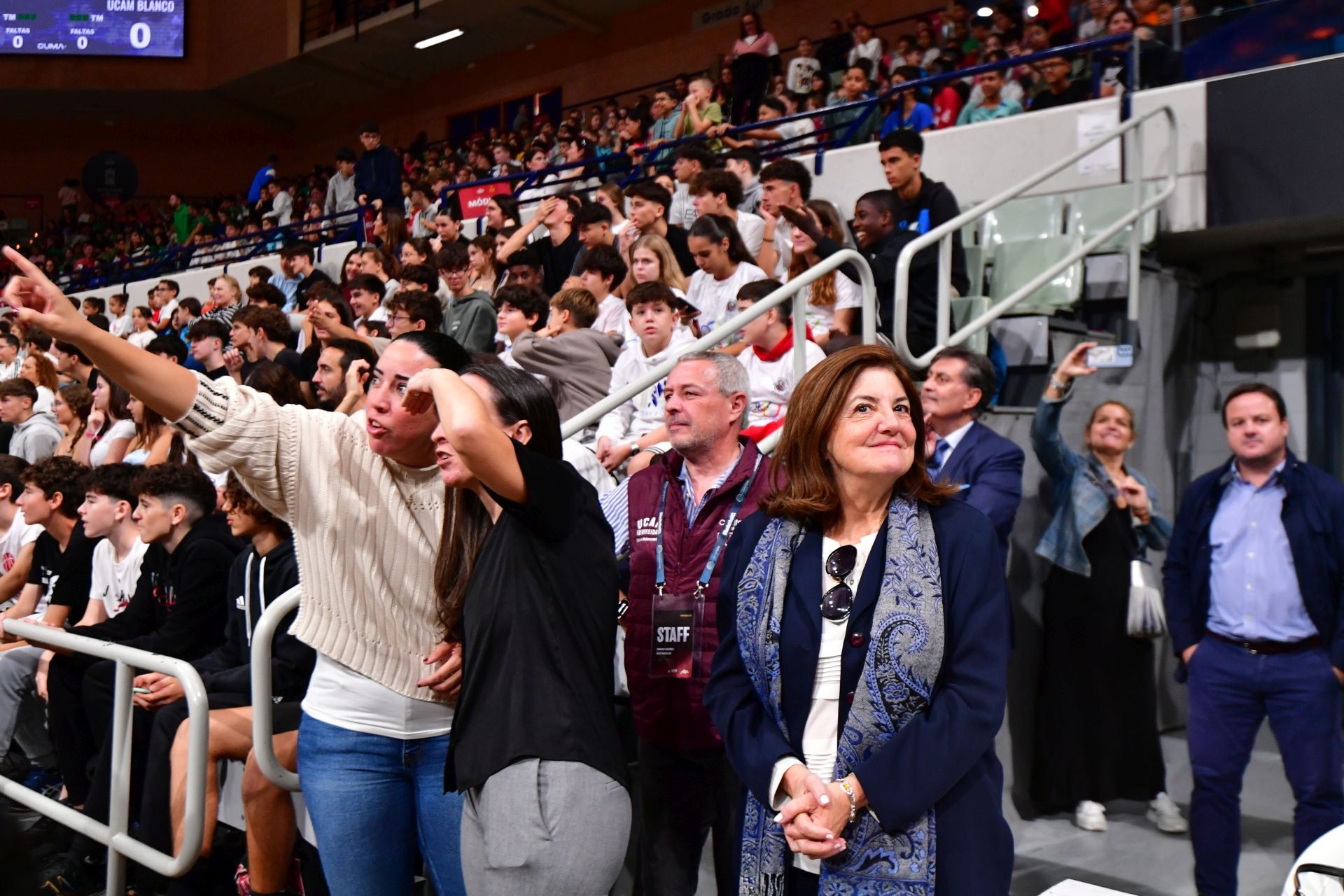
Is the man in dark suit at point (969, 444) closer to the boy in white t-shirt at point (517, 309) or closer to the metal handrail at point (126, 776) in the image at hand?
the boy in white t-shirt at point (517, 309)

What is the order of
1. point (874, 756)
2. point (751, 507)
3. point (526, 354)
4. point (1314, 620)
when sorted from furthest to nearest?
1. point (526, 354)
2. point (1314, 620)
3. point (751, 507)
4. point (874, 756)

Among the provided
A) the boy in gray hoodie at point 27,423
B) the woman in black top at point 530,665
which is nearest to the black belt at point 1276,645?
the woman in black top at point 530,665

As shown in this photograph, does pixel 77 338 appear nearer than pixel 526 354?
Yes

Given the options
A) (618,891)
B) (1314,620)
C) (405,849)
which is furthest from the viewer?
(1314,620)

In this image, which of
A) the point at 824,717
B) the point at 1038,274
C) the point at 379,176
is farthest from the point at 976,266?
the point at 379,176

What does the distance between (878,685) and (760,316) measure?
2628mm

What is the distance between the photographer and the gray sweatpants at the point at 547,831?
2.04 m

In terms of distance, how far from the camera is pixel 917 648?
2.08 meters

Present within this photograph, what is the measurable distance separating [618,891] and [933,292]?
282 centimetres

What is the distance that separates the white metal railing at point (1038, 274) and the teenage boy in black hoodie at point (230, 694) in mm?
2067

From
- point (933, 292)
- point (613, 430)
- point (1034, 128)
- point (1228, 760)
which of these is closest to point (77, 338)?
point (613, 430)

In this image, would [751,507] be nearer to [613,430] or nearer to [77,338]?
[77,338]

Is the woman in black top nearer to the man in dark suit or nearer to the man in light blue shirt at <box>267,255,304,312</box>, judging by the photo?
the man in dark suit

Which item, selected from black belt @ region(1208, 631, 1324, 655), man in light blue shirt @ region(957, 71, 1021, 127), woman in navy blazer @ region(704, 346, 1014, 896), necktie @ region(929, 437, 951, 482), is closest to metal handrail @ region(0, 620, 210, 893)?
woman in navy blazer @ region(704, 346, 1014, 896)
